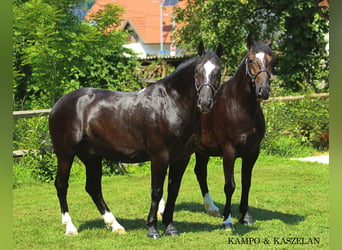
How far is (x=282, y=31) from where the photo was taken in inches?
819

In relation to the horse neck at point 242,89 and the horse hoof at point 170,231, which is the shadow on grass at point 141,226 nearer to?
the horse hoof at point 170,231

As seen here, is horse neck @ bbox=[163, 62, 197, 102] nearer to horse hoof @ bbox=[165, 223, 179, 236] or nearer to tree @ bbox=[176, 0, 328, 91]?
horse hoof @ bbox=[165, 223, 179, 236]

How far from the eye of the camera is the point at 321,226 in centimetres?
625

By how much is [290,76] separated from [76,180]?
1238 cm

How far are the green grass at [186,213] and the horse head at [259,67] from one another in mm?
1724

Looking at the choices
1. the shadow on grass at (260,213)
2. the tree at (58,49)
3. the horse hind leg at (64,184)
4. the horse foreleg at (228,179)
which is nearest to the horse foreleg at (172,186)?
the horse foreleg at (228,179)

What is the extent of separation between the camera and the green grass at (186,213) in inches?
216

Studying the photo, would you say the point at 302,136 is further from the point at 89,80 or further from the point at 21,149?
the point at 21,149

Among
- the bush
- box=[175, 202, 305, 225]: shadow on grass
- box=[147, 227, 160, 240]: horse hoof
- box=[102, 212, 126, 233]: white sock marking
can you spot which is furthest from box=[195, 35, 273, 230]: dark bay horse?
the bush

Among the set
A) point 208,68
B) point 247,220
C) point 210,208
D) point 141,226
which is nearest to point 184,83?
point 208,68

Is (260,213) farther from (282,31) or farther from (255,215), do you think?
(282,31)

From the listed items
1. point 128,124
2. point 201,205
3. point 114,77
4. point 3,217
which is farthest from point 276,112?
point 3,217

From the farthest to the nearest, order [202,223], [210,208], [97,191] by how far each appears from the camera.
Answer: [210,208]
[202,223]
[97,191]

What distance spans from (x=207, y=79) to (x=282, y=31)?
16.7 meters
